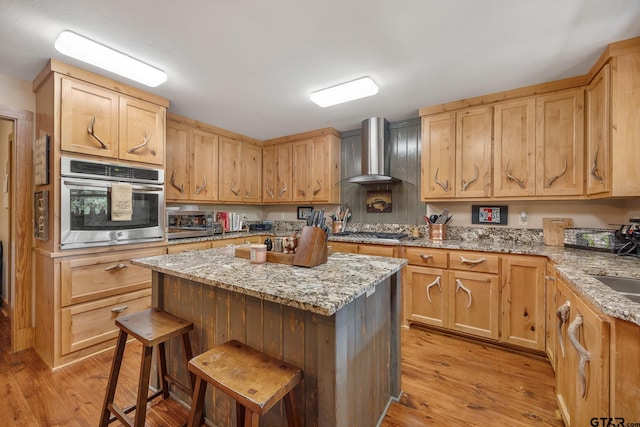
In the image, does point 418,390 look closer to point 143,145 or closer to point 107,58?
point 143,145

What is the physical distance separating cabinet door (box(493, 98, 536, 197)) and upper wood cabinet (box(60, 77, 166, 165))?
3.32 metres

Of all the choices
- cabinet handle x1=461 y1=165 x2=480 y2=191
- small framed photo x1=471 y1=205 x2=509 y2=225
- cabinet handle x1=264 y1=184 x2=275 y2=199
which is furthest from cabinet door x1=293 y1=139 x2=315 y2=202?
small framed photo x1=471 y1=205 x2=509 y2=225

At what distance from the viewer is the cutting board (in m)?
2.43

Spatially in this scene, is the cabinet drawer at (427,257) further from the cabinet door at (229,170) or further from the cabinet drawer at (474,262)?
the cabinet door at (229,170)

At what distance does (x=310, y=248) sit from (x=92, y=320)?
2.09 metres

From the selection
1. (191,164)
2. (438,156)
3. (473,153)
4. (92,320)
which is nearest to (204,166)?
(191,164)

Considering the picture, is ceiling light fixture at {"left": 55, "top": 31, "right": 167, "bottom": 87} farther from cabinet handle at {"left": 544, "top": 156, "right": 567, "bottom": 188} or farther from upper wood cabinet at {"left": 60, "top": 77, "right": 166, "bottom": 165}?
cabinet handle at {"left": 544, "top": 156, "right": 567, "bottom": 188}

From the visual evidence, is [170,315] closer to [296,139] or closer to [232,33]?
[232,33]

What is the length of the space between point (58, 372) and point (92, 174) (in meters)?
1.53

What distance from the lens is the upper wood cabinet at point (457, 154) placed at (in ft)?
8.58

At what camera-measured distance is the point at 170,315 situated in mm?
1497

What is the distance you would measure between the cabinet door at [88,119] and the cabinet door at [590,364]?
3.27 m

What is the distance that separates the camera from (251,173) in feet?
13.5

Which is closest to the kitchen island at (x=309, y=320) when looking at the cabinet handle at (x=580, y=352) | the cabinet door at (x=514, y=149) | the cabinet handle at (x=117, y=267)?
the cabinet handle at (x=580, y=352)
